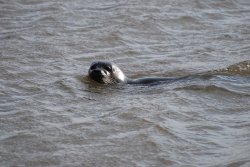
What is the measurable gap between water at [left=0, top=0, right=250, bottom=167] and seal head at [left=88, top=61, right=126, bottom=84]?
0.15 m

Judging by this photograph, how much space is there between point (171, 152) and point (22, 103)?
2403mm

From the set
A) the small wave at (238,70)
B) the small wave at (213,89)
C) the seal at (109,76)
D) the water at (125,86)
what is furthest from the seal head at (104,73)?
the small wave at (238,70)

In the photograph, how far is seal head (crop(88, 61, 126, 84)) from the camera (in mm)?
9383

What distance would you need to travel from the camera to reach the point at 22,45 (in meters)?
11.3

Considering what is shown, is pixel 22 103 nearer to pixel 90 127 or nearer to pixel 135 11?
pixel 90 127

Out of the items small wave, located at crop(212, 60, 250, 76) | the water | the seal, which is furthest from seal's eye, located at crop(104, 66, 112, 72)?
small wave, located at crop(212, 60, 250, 76)

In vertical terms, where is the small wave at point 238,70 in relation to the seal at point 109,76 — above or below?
below

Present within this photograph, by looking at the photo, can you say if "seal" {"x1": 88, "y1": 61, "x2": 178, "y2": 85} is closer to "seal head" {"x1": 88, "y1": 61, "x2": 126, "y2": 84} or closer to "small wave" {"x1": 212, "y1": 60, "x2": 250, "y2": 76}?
"seal head" {"x1": 88, "y1": 61, "x2": 126, "y2": 84}

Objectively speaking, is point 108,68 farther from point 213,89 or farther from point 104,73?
point 213,89

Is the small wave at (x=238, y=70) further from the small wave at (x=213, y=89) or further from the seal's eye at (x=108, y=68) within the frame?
the seal's eye at (x=108, y=68)

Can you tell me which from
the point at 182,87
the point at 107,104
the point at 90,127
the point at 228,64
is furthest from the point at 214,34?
the point at 90,127

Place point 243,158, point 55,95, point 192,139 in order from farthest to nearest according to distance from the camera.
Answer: point 55,95
point 192,139
point 243,158

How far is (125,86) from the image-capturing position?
9.41m

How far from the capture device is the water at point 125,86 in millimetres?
6625
